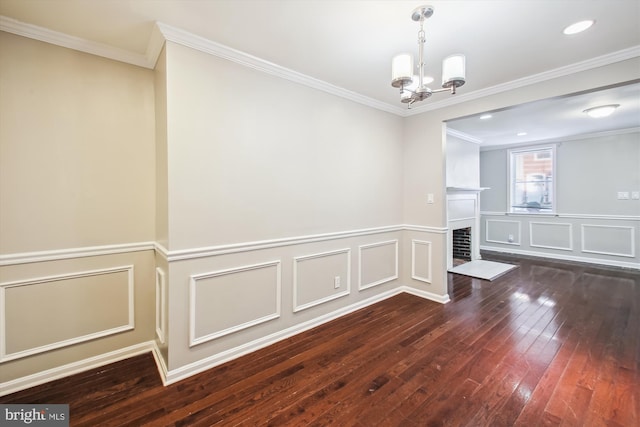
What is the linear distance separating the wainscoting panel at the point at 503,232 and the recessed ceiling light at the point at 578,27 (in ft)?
17.6

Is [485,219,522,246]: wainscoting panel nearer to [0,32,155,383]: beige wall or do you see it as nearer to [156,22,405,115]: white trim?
[156,22,405,115]: white trim

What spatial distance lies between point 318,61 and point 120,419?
115 inches

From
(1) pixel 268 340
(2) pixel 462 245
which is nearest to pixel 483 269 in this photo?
(2) pixel 462 245

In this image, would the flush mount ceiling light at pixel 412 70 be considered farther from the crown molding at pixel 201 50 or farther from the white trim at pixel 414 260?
the white trim at pixel 414 260

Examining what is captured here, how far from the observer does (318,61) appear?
244cm

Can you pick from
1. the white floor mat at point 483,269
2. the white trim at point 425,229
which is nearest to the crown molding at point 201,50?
the white trim at point 425,229

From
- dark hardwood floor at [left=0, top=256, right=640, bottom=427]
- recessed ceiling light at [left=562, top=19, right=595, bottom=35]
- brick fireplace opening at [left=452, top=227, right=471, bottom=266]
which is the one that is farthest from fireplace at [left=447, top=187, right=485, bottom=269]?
recessed ceiling light at [left=562, top=19, right=595, bottom=35]

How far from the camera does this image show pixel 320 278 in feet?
9.64

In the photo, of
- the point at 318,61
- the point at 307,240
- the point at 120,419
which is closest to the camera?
the point at 120,419

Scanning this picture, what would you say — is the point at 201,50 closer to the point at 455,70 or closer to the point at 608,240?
the point at 455,70

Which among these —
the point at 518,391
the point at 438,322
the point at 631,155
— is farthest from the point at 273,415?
the point at 631,155

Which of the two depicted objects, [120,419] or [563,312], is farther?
[563,312]

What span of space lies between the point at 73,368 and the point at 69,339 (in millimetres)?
222

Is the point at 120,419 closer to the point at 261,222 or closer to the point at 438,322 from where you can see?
the point at 261,222
